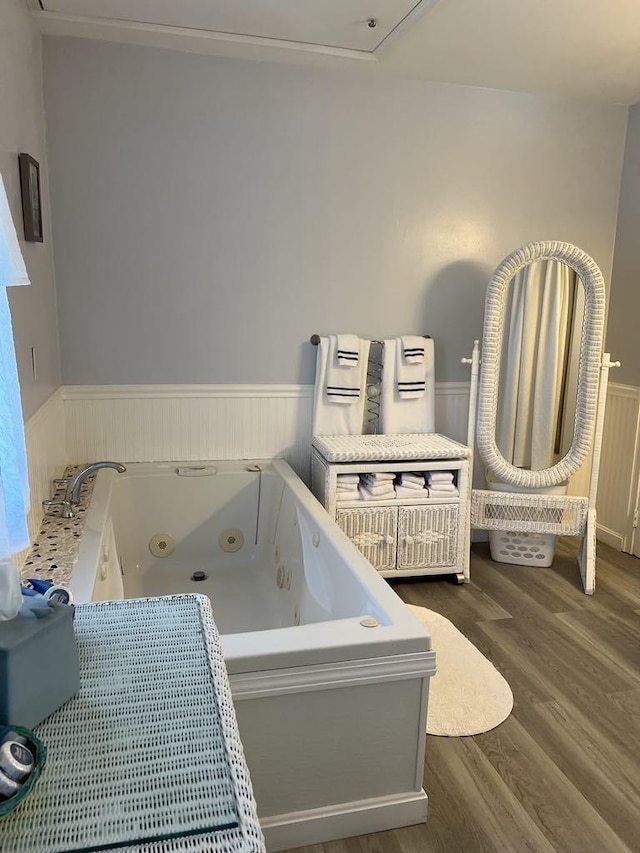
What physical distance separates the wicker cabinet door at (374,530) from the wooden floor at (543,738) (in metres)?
0.20

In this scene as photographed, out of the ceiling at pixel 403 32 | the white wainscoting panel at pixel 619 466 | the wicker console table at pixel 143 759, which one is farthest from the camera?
the white wainscoting panel at pixel 619 466

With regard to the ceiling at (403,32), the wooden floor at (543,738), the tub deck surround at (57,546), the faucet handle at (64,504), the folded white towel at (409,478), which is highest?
the ceiling at (403,32)

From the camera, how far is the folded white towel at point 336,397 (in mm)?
3236

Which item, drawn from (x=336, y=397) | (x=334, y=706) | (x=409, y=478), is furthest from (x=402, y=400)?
(x=334, y=706)

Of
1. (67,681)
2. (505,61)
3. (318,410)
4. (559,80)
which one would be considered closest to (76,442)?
(318,410)

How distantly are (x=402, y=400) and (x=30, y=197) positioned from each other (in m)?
1.87

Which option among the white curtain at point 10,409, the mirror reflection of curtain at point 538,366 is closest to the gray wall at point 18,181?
the white curtain at point 10,409

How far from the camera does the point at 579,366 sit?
10.3 feet

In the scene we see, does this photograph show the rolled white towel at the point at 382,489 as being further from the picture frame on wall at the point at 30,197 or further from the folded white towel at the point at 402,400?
the picture frame on wall at the point at 30,197

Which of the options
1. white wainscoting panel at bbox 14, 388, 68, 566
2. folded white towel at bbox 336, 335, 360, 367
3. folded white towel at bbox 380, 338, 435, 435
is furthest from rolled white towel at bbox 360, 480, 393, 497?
white wainscoting panel at bbox 14, 388, 68, 566

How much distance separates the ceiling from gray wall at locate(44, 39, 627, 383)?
0.14 meters

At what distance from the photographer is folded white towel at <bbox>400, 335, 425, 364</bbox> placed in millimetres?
3283

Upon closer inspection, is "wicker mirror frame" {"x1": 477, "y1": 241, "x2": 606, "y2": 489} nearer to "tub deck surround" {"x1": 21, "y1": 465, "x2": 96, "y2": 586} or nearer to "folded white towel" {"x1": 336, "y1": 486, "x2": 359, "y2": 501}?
"folded white towel" {"x1": 336, "y1": 486, "x2": 359, "y2": 501}

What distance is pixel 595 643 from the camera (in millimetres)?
2596
